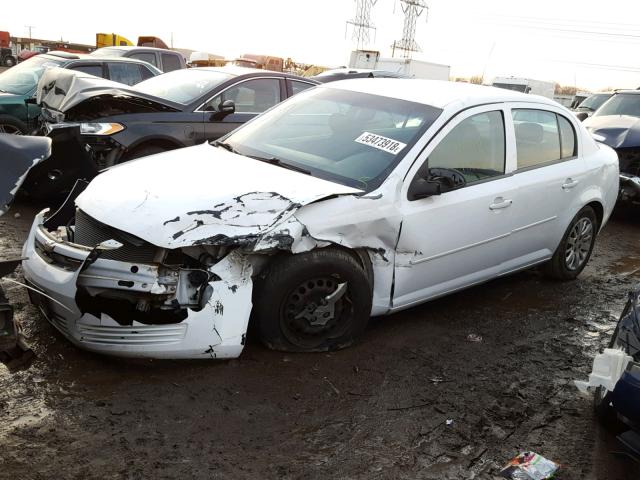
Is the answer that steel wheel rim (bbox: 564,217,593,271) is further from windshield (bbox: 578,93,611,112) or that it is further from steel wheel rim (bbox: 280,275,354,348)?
windshield (bbox: 578,93,611,112)

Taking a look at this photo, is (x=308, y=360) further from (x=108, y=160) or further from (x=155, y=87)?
(x=155, y=87)

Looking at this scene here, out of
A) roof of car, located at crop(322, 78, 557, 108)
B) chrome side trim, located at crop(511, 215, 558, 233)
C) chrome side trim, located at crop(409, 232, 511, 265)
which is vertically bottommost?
chrome side trim, located at crop(409, 232, 511, 265)

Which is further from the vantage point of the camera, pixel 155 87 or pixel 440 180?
pixel 155 87

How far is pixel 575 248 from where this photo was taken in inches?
226

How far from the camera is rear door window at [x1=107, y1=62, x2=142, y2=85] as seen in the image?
10.4m

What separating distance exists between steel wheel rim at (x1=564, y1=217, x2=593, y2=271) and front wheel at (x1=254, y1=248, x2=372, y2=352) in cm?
260

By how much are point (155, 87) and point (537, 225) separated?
501 centimetres

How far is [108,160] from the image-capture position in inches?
261

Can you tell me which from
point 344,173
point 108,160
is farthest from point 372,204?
point 108,160

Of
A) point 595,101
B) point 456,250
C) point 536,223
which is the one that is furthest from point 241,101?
point 595,101

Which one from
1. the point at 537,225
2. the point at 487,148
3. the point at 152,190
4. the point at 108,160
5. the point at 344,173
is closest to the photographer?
the point at 152,190

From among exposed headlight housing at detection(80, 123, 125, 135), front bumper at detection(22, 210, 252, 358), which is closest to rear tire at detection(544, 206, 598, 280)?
front bumper at detection(22, 210, 252, 358)

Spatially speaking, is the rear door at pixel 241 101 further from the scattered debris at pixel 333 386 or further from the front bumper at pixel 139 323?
the scattered debris at pixel 333 386

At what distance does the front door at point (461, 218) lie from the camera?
4082 mm
